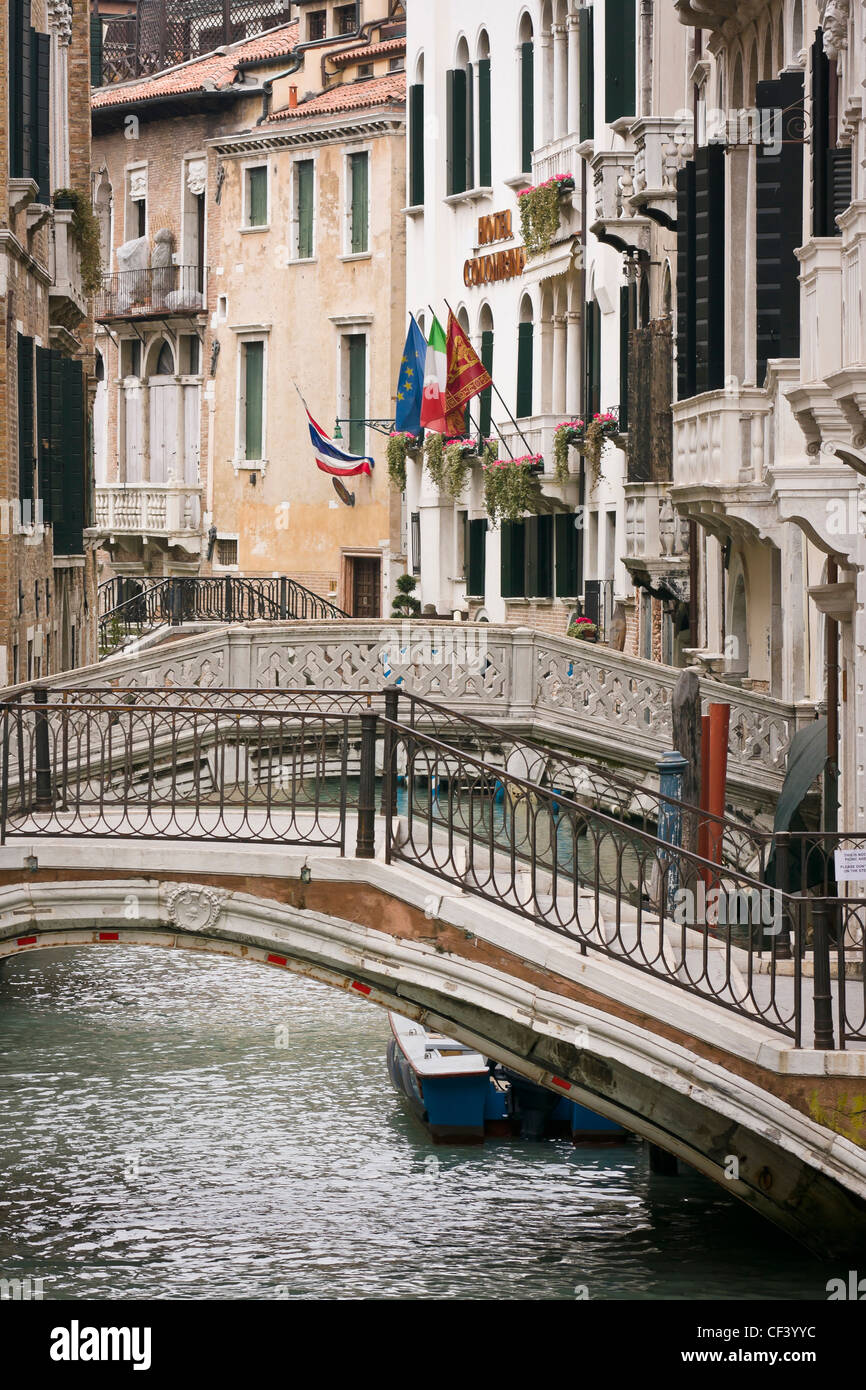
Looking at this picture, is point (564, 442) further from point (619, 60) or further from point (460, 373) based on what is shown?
point (619, 60)

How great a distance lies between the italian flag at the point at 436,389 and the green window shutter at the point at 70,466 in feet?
20.8

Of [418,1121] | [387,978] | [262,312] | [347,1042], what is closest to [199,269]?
[262,312]

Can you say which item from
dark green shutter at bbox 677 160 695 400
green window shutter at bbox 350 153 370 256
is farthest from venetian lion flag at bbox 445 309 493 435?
green window shutter at bbox 350 153 370 256

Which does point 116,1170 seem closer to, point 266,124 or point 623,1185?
point 623,1185

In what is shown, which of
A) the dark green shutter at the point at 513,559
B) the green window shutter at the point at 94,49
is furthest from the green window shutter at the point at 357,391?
the green window shutter at the point at 94,49

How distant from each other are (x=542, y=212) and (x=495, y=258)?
3.03 metres

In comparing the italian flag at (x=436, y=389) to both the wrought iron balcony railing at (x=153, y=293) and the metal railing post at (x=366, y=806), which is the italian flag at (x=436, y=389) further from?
the metal railing post at (x=366, y=806)

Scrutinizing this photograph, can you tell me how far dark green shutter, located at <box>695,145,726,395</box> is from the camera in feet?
61.2

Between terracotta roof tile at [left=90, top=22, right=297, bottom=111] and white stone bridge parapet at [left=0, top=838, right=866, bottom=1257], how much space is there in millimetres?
32363

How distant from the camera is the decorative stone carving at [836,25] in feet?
46.2

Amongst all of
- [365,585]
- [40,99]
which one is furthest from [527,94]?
[40,99]

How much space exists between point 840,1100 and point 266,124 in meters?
33.1
